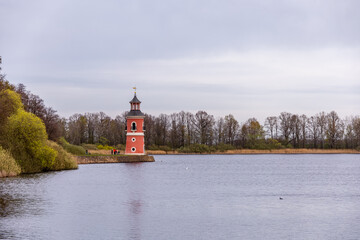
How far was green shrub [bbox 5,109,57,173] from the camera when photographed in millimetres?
43219

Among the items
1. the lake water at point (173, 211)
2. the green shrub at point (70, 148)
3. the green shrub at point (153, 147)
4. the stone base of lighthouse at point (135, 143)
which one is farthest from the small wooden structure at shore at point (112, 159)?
the green shrub at point (153, 147)

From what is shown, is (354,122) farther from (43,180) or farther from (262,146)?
(43,180)

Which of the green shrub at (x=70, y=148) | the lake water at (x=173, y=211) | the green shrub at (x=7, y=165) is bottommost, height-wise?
the lake water at (x=173, y=211)

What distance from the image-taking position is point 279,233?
1956 centimetres

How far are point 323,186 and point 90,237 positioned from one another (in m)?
25.0

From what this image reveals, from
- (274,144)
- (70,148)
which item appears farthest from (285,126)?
(70,148)

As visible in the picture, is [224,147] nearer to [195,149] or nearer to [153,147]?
[195,149]

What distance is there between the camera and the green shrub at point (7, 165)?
128ft

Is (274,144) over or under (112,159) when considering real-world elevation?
over

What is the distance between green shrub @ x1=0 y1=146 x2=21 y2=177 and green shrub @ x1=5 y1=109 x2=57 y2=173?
7.27 feet

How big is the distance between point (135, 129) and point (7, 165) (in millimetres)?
34472

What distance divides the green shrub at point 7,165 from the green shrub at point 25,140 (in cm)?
222

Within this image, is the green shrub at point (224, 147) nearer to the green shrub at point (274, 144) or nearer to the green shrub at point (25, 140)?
the green shrub at point (274, 144)

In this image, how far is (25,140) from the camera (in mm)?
43844
